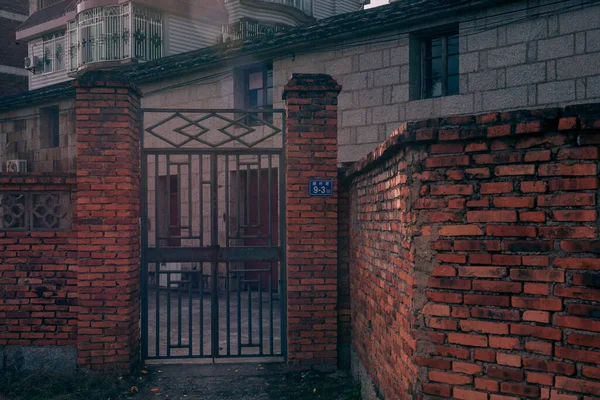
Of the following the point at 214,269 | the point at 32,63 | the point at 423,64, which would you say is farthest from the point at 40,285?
the point at 32,63

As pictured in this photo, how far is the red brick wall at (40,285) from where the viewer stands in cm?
573

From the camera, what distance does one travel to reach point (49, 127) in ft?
49.3

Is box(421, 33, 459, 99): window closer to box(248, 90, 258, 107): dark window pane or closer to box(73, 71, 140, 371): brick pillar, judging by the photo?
box(248, 90, 258, 107): dark window pane

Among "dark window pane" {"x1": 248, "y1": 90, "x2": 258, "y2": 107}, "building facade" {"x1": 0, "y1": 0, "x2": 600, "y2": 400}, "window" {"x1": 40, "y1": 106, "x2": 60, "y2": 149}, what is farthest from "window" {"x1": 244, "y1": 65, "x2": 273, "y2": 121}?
"window" {"x1": 40, "y1": 106, "x2": 60, "y2": 149}

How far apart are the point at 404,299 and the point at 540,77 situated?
5.84 meters

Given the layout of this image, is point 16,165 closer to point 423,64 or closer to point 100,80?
point 100,80

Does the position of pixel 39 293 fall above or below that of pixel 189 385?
above

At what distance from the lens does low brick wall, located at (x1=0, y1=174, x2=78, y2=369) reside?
18.8 feet

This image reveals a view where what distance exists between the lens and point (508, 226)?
2.70 metres

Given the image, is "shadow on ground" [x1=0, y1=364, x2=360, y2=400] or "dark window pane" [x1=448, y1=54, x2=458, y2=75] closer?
"shadow on ground" [x1=0, y1=364, x2=360, y2=400]

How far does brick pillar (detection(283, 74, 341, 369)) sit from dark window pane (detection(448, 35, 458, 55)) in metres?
3.90

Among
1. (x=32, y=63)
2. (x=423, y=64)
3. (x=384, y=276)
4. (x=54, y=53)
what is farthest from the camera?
(x=32, y=63)

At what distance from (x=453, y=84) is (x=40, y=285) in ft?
22.2

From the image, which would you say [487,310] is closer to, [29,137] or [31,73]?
[29,137]
